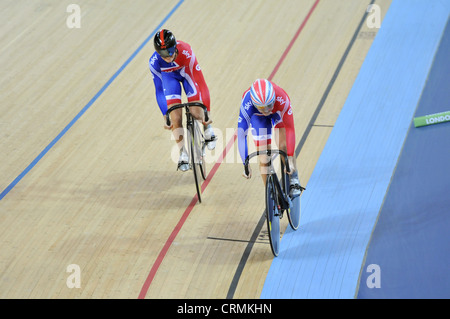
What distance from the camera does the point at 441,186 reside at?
527 centimetres

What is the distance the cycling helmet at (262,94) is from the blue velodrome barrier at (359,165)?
123cm

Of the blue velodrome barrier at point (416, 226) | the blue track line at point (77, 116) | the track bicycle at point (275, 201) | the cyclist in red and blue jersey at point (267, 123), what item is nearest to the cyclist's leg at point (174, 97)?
the cyclist in red and blue jersey at point (267, 123)

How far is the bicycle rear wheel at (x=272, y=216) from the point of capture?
4312 mm

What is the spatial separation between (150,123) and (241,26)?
7.90 feet

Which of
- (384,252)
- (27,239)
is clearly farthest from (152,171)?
(384,252)

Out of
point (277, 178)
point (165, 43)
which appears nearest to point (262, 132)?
point (277, 178)

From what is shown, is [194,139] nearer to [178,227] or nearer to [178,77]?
[178,77]

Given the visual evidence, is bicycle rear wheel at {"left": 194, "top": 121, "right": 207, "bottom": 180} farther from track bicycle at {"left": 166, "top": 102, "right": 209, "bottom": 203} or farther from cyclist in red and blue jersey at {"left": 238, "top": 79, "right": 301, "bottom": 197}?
cyclist in red and blue jersey at {"left": 238, "top": 79, "right": 301, "bottom": 197}

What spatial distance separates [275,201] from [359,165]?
1.46 meters

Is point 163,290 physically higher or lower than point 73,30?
lower

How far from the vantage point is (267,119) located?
4.50 m

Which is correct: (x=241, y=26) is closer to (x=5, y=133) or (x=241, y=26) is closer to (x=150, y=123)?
(x=150, y=123)

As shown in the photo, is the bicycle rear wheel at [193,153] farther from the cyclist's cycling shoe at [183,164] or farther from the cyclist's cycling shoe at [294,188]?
the cyclist's cycling shoe at [294,188]

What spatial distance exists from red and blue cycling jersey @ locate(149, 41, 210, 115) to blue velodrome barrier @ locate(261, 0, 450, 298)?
1.26 m
